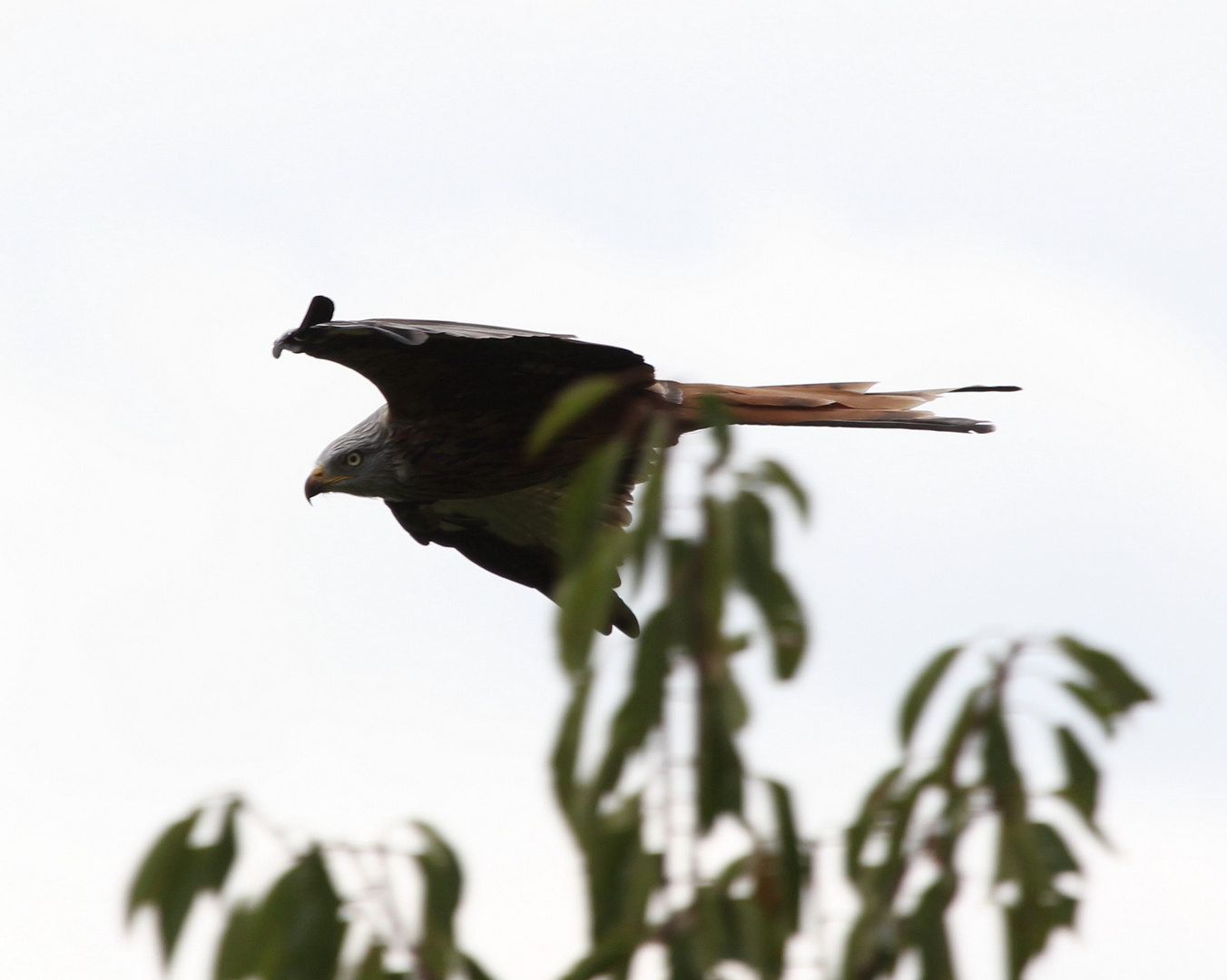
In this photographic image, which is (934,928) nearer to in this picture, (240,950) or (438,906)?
(438,906)

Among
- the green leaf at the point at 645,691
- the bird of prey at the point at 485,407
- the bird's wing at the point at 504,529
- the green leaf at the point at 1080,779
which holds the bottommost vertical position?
the green leaf at the point at 1080,779

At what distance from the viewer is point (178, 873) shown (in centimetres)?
221

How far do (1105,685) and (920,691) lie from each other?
238mm

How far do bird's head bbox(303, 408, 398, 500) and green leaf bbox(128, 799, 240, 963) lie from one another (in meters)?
5.01

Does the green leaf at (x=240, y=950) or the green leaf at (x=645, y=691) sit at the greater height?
the green leaf at (x=645, y=691)

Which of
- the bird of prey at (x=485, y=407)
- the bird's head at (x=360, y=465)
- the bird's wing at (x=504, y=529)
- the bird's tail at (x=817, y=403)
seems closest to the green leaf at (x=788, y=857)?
the bird of prey at (x=485, y=407)

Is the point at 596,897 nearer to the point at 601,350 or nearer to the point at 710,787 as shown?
the point at 710,787

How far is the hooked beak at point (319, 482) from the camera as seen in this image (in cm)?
743

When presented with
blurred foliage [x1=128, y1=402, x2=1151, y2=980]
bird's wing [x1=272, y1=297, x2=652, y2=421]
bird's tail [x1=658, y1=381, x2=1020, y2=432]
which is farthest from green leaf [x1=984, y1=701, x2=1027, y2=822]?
bird's tail [x1=658, y1=381, x2=1020, y2=432]

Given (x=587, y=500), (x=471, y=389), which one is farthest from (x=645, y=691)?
(x=471, y=389)

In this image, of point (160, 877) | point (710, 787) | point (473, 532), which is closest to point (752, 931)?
point (710, 787)

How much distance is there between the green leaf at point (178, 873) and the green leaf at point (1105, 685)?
118cm

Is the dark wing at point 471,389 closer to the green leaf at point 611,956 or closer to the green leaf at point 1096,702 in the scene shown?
the green leaf at point 611,956

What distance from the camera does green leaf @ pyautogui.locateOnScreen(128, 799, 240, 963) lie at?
219 cm
